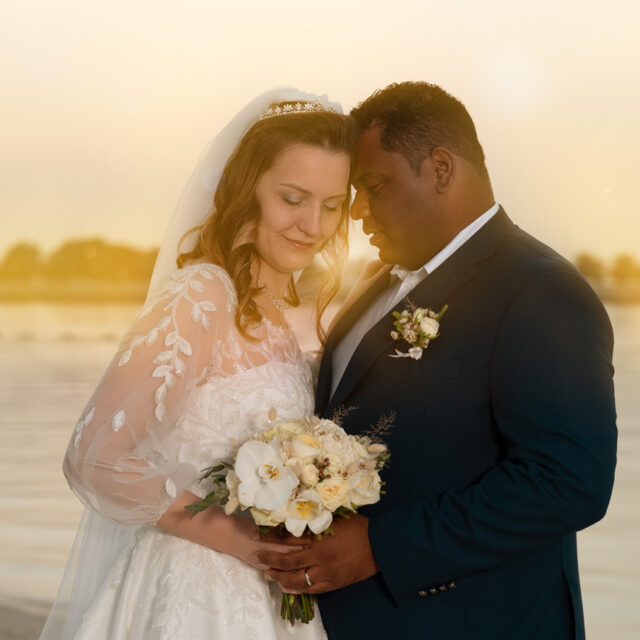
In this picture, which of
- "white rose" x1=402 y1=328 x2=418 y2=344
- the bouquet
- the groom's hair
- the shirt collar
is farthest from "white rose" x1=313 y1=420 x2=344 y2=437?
the groom's hair

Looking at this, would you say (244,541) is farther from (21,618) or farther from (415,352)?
(21,618)

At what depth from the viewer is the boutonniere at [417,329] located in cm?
243

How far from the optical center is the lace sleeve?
2.40 metres

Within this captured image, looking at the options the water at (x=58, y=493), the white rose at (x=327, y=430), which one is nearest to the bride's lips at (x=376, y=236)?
the white rose at (x=327, y=430)

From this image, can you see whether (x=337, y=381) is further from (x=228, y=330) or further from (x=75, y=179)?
(x=75, y=179)

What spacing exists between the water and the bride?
180 inches

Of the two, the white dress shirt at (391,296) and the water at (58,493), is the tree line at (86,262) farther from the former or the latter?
the white dress shirt at (391,296)

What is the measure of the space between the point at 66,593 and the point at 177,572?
724mm

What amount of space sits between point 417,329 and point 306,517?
1.84ft

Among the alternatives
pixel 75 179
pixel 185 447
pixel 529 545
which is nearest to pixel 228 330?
pixel 185 447

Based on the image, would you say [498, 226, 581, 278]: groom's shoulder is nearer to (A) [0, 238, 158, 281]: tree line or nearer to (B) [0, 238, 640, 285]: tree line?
(B) [0, 238, 640, 285]: tree line

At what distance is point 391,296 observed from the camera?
2.89 meters

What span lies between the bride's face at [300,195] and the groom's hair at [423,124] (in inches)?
6.5

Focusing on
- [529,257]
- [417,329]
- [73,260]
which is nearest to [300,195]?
[417,329]
